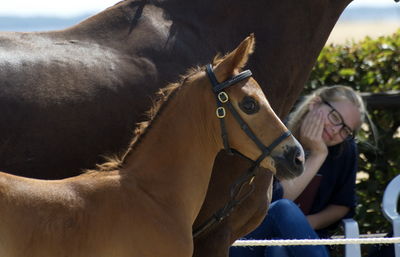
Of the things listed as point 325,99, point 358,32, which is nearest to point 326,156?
point 325,99

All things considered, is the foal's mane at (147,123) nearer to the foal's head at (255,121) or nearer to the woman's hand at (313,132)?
the foal's head at (255,121)

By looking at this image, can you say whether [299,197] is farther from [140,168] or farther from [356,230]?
[140,168]

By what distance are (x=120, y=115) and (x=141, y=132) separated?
22 cm

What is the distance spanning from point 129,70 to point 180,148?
0.47 metres

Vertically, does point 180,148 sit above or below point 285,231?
above

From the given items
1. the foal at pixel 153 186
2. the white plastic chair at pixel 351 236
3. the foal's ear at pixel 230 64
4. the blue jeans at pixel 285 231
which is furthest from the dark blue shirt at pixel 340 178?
the foal's ear at pixel 230 64

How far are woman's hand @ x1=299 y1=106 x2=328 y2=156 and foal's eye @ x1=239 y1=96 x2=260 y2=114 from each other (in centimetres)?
164

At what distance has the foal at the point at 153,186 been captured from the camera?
2.79 metres

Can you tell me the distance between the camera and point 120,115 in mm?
3404

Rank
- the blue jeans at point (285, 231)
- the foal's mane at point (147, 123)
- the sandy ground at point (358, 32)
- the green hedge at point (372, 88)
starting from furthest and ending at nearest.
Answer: the sandy ground at point (358, 32) < the green hedge at point (372, 88) < the blue jeans at point (285, 231) < the foal's mane at point (147, 123)

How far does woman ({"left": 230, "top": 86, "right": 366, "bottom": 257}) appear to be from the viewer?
4777 mm

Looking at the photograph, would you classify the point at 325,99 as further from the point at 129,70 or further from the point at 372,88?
the point at 129,70

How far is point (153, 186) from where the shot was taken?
314cm

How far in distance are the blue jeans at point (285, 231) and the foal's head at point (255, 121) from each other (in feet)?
4.11
